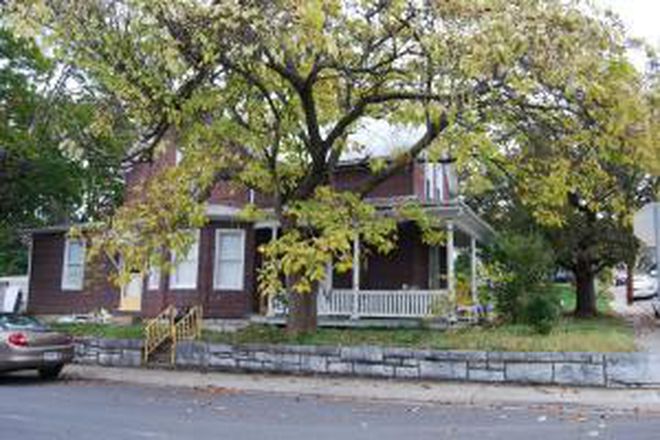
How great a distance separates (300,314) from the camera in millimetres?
16516

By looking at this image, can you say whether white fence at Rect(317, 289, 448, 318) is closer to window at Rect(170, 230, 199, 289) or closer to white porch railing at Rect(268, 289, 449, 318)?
white porch railing at Rect(268, 289, 449, 318)

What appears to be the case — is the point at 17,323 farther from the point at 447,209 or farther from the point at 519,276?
the point at 519,276

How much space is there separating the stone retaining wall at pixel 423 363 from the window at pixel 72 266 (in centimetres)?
1025

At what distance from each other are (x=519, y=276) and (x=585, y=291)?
13.7m

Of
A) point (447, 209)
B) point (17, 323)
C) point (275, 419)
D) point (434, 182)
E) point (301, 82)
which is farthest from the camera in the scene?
point (434, 182)

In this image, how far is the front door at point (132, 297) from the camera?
2491 centimetres

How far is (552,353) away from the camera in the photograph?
13.3m

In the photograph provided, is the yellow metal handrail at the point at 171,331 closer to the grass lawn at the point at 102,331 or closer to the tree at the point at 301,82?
the grass lawn at the point at 102,331

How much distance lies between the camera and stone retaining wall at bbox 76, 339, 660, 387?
1285 centimetres

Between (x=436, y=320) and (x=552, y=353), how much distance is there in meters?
6.88

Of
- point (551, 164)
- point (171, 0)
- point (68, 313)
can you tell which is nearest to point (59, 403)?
point (171, 0)

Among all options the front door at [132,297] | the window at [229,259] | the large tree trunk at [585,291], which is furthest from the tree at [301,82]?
the large tree trunk at [585,291]

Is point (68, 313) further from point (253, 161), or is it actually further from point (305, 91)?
point (305, 91)

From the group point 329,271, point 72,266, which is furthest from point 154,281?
point 329,271
